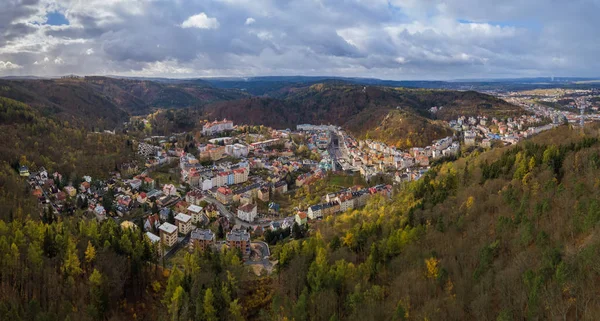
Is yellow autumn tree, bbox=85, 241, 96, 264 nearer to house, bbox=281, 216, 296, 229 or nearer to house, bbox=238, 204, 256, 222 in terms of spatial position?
house, bbox=281, 216, 296, 229

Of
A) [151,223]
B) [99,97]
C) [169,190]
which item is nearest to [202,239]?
[151,223]

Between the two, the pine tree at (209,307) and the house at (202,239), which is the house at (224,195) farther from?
A: the pine tree at (209,307)

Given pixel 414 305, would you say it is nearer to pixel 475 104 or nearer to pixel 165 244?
pixel 165 244

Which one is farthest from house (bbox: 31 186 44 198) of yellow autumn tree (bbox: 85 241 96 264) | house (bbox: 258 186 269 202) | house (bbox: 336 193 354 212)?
house (bbox: 336 193 354 212)

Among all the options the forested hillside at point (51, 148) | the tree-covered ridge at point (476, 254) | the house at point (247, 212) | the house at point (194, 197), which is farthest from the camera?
the forested hillside at point (51, 148)

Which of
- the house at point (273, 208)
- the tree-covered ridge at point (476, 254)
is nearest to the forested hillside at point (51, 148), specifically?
the house at point (273, 208)

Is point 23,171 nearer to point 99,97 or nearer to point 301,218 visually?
point 301,218
